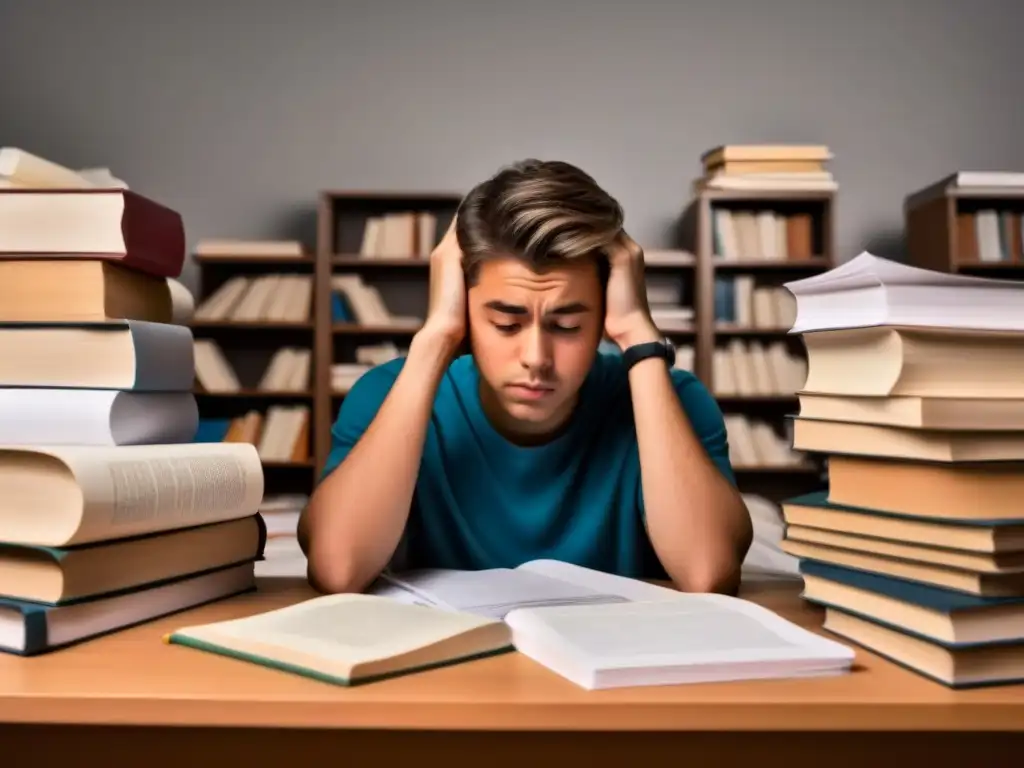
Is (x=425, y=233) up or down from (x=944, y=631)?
up

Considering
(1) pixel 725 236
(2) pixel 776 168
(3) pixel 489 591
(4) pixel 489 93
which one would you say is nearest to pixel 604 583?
(3) pixel 489 591

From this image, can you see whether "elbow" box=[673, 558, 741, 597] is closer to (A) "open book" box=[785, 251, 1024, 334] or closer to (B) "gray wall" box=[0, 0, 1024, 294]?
(A) "open book" box=[785, 251, 1024, 334]

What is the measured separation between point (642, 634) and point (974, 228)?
368 centimetres

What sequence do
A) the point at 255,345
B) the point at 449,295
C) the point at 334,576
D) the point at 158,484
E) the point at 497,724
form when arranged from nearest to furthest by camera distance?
1. the point at 497,724
2. the point at 158,484
3. the point at 334,576
4. the point at 449,295
5. the point at 255,345

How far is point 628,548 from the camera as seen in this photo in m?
1.45

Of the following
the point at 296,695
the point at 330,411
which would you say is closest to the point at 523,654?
the point at 296,695

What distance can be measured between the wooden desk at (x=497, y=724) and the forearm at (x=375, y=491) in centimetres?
43

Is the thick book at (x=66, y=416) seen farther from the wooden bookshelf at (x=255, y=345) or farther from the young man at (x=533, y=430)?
the wooden bookshelf at (x=255, y=345)

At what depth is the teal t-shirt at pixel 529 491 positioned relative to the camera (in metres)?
1.44

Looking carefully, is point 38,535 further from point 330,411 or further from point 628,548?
point 330,411

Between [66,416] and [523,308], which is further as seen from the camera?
[523,308]

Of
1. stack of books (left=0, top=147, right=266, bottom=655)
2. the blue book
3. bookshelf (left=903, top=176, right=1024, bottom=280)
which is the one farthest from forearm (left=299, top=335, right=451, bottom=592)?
bookshelf (left=903, top=176, right=1024, bottom=280)

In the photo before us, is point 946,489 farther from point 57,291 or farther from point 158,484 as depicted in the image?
point 57,291

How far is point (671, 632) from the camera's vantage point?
2.37 feet
